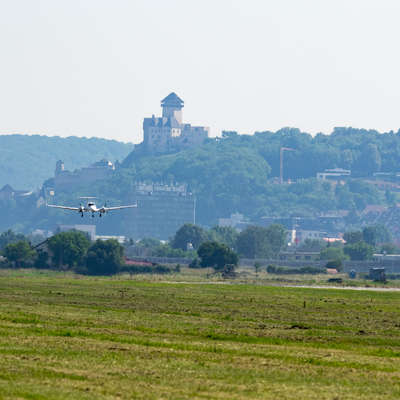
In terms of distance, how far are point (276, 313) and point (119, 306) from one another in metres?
13.0

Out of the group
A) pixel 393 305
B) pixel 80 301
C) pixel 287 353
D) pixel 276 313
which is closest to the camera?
pixel 287 353

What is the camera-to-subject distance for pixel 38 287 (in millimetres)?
131125

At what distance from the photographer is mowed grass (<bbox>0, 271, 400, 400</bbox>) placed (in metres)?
52.1

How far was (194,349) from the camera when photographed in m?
65.4

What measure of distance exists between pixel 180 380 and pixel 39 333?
1950 cm

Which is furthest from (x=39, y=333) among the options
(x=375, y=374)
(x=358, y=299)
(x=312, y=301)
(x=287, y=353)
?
(x=358, y=299)

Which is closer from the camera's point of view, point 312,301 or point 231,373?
point 231,373

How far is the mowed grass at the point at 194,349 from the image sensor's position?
52062mm

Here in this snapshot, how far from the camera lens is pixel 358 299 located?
124938mm

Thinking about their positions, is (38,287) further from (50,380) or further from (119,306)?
(50,380)

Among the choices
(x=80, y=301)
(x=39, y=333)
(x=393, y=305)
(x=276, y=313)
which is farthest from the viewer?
(x=393, y=305)

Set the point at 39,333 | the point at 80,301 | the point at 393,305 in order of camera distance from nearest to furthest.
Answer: the point at 39,333 → the point at 80,301 → the point at 393,305

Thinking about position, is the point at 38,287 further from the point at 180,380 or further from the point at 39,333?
the point at 180,380

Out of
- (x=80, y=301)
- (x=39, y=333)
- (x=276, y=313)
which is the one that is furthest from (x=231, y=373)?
(x=80, y=301)
